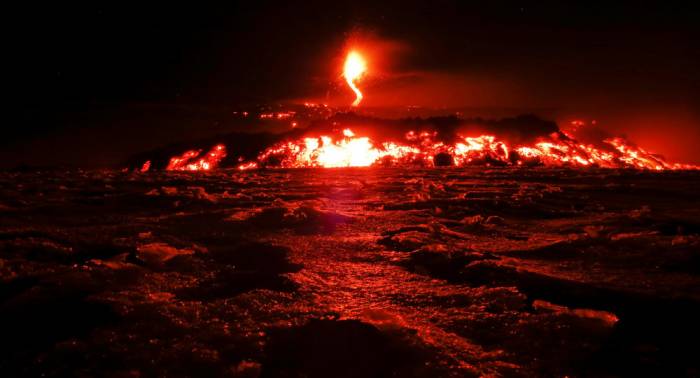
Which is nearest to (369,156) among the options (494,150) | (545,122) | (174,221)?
(494,150)

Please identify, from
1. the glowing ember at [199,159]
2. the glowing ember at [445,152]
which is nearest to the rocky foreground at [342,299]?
the glowing ember at [445,152]

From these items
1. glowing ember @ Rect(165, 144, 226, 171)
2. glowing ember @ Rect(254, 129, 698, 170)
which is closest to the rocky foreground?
glowing ember @ Rect(254, 129, 698, 170)

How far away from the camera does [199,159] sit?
Answer: 69562 millimetres

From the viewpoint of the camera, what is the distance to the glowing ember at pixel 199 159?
220 ft

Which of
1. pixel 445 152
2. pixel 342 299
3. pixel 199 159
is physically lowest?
pixel 342 299

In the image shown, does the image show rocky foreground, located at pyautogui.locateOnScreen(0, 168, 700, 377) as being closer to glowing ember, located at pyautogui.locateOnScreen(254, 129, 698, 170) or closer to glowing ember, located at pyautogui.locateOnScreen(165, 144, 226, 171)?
glowing ember, located at pyautogui.locateOnScreen(254, 129, 698, 170)

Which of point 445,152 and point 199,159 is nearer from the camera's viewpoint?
point 445,152

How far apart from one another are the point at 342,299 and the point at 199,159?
234 ft

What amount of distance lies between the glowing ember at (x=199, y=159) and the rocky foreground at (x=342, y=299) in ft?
213

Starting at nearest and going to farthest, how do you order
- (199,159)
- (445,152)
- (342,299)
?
(342,299)
(445,152)
(199,159)

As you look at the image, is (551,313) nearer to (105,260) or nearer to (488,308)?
(488,308)

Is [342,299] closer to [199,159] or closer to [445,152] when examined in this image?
[445,152]

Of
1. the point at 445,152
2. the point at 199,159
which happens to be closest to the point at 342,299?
the point at 445,152

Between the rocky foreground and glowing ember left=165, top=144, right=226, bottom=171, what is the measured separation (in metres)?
64.8
